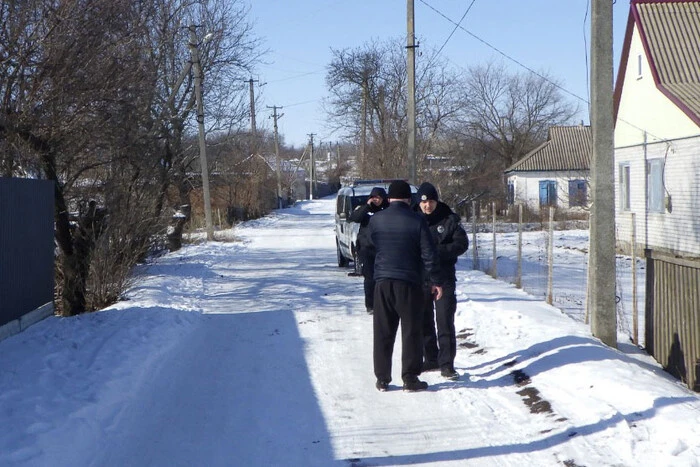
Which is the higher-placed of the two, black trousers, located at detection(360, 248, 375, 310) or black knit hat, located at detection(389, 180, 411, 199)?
black knit hat, located at detection(389, 180, 411, 199)

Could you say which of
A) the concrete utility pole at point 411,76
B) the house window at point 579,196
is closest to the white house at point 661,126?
the concrete utility pole at point 411,76

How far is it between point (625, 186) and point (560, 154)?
26675 millimetres

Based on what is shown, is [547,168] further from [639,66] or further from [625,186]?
[639,66]

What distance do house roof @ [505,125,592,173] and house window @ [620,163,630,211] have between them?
955 inches

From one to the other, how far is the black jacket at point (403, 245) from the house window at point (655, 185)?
17.1 m

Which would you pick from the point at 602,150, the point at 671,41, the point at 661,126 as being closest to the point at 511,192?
the point at 671,41

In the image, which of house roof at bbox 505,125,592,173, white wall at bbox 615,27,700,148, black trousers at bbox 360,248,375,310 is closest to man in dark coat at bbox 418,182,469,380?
black trousers at bbox 360,248,375,310

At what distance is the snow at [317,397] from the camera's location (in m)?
5.91

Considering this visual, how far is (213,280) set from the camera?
17656 mm

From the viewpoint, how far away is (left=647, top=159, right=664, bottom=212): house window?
75.2 ft

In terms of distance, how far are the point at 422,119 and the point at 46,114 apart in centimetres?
2885

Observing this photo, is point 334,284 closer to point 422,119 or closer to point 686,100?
point 686,100

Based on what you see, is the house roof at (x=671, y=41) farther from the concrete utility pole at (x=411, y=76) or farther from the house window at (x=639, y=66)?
the concrete utility pole at (x=411, y=76)

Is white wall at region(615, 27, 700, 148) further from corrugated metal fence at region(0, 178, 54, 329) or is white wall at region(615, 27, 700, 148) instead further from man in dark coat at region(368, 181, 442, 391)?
corrugated metal fence at region(0, 178, 54, 329)
